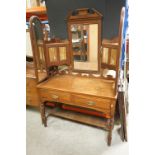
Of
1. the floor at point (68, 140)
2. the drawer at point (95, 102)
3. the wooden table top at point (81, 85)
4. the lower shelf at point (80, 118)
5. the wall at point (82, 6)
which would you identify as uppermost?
the wall at point (82, 6)

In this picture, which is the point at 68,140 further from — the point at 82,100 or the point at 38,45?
the point at 38,45

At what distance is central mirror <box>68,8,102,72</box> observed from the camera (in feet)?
5.99

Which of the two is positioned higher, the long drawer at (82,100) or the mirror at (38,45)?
the mirror at (38,45)

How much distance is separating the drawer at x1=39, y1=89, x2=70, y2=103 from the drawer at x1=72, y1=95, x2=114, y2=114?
11 centimetres

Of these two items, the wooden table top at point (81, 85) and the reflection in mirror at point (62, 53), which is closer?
the wooden table top at point (81, 85)

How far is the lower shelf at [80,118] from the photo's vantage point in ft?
6.38

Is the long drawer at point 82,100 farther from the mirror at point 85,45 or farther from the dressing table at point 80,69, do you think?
the mirror at point 85,45

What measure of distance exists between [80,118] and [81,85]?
50cm

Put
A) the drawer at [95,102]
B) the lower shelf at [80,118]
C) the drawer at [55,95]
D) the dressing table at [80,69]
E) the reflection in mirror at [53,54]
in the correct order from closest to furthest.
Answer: the drawer at [95,102], the dressing table at [80,69], the drawer at [55,95], the lower shelf at [80,118], the reflection in mirror at [53,54]

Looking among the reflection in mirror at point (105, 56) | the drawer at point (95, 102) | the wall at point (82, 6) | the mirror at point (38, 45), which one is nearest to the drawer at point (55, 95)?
the drawer at point (95, 102)

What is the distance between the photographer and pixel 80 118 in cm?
207
